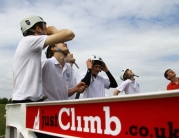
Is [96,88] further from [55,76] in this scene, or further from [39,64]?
[39,64]

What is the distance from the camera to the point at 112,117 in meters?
1.52

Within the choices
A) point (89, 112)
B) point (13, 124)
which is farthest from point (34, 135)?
point (89, 112)

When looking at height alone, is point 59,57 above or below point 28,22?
below

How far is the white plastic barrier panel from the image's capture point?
1212 mm

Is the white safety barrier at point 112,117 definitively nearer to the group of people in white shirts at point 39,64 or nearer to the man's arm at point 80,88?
the group of people in white shirts at point 39,64

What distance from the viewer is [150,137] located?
1.28 m

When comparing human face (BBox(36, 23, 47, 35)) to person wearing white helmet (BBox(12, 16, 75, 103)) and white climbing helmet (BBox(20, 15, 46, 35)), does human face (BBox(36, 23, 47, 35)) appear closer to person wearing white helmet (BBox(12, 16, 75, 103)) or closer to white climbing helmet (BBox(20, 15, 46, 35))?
white climbing helmet (BBox(20, 15, 46, 35))

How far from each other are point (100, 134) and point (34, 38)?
1.41 m

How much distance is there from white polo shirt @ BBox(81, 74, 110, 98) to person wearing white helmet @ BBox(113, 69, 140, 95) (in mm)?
2106

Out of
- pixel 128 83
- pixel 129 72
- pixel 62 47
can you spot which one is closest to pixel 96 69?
pixel 62 47

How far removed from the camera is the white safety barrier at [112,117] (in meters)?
1.22

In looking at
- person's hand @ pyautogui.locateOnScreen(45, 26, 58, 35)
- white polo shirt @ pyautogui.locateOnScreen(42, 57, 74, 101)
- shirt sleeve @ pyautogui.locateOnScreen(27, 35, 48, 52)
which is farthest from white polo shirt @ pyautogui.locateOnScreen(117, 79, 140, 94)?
shirt sleeve @ pyautogui.locateOnScreen(27, 35, 48, 52)

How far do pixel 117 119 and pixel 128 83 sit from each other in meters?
5.75

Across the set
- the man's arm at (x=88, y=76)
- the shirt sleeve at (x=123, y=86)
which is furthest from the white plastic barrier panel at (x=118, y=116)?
the shirt sleeve at (x=123, y=86)
